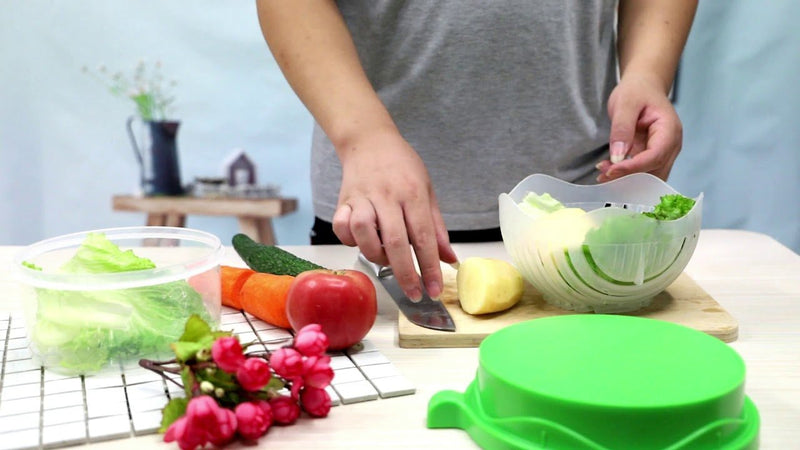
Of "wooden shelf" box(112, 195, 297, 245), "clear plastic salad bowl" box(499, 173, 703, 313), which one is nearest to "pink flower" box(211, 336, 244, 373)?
"clear plastic salad bowl" box(499, 173, 703, 313)

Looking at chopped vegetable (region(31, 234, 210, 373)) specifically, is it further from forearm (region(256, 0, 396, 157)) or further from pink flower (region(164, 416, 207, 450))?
forearm (region(256, 0, 396, 157))

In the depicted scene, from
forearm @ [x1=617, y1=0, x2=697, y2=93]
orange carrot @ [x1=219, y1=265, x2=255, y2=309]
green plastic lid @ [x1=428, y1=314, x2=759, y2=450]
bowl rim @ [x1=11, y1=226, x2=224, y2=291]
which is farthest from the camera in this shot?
forearm @ [x1=617, y1=0, x2=697, y2=93]

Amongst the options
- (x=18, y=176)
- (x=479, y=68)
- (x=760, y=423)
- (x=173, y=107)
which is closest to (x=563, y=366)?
(x=760, y=423)

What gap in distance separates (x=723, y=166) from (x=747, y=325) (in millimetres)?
1881

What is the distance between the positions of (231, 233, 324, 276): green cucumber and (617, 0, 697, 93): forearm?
2.06 ft

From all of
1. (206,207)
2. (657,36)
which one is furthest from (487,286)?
(206,207)

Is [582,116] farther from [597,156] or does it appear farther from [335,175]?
[335,175]

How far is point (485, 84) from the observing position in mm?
1392

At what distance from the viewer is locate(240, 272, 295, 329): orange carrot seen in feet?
3.05

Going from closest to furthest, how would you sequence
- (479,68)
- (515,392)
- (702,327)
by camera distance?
(515,392) → (702,327) → (479,68)

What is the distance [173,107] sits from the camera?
123 inches

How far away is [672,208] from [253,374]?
1.84 ft

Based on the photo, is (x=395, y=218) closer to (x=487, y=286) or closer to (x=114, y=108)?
(x=487, y=286)

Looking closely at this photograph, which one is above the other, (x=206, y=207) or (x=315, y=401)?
(x=315, y=401)
